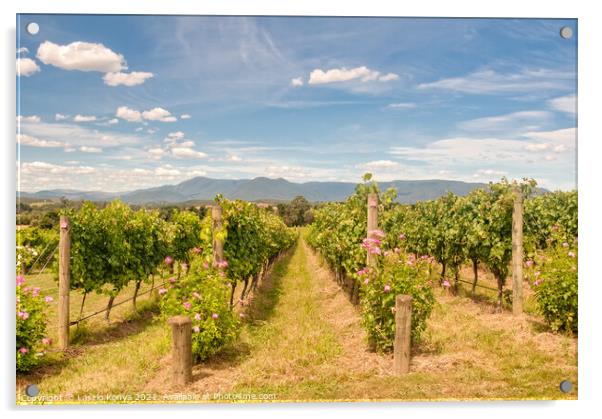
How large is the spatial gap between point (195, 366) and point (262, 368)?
3.28ft

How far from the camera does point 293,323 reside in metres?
7.83

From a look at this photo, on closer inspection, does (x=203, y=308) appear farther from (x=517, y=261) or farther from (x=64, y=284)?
(x=517, y=261)

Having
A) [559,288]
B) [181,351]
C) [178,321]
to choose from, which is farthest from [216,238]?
[559,288]

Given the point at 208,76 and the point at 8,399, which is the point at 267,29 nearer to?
the point at 208,76

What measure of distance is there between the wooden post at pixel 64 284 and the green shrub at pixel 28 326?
818 millimetres

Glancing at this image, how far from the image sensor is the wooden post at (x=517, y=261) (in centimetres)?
701

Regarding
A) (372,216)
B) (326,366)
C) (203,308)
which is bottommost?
(326,366)

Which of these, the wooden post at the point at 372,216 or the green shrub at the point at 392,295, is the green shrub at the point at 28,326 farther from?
the wooden post at the point at 372,216

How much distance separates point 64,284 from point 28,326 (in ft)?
3.88

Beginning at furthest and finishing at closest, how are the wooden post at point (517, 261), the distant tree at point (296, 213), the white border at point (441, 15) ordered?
the distant tree at point (296, 213), the wooden post at point (517, 261), the white border at point (441, 15)

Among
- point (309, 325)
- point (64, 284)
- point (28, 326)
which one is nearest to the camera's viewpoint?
point (28, 326)

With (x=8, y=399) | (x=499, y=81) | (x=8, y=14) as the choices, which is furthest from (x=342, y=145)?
(x=8, y=399)

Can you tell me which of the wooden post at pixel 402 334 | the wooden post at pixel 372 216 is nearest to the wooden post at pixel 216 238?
the wooden post at pixel 372 216

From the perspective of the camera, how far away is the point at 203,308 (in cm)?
557
